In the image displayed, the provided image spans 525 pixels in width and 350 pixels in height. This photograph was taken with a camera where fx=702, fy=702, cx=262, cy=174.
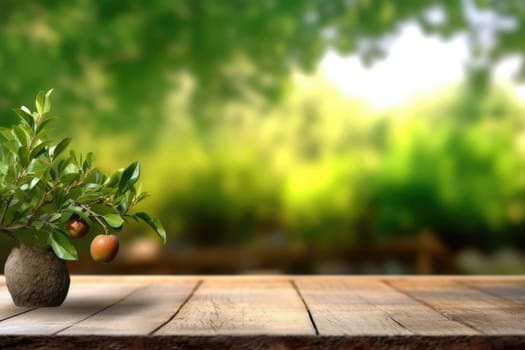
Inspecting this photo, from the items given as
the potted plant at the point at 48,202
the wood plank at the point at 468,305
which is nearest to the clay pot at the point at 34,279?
the potted plant at the point at 48,202

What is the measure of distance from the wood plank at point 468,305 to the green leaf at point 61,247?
2.04 feet

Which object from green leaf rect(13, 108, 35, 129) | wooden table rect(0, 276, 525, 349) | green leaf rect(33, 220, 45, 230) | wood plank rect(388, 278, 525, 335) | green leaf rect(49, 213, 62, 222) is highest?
green leaf rect(13, 108, 35, 129)

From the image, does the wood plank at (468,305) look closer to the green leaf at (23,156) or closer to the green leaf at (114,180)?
the green leaf at (114,180)

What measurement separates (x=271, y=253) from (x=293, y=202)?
21 centimetres

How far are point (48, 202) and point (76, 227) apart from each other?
0.24ft

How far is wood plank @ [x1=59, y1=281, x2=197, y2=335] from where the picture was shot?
3.04 ft

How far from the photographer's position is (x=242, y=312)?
112 centimetres

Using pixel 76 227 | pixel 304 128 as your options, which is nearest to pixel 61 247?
pixel 76 227

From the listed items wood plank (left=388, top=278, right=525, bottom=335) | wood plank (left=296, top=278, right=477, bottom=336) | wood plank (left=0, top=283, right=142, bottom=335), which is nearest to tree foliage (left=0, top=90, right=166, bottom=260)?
wood plank (left=0, top=283, right=142, bottom=335)

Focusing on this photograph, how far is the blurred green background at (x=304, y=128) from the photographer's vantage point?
2643 millimetres

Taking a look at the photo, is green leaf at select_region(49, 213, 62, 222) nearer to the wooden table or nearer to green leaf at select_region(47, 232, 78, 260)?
green leaf at select_region(47, 232, 78, 260)

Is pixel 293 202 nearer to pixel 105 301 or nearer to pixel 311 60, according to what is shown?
pixel 311 60

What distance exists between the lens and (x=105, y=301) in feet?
4.25

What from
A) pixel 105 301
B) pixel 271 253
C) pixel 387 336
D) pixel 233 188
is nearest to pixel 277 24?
pixel 233 188
